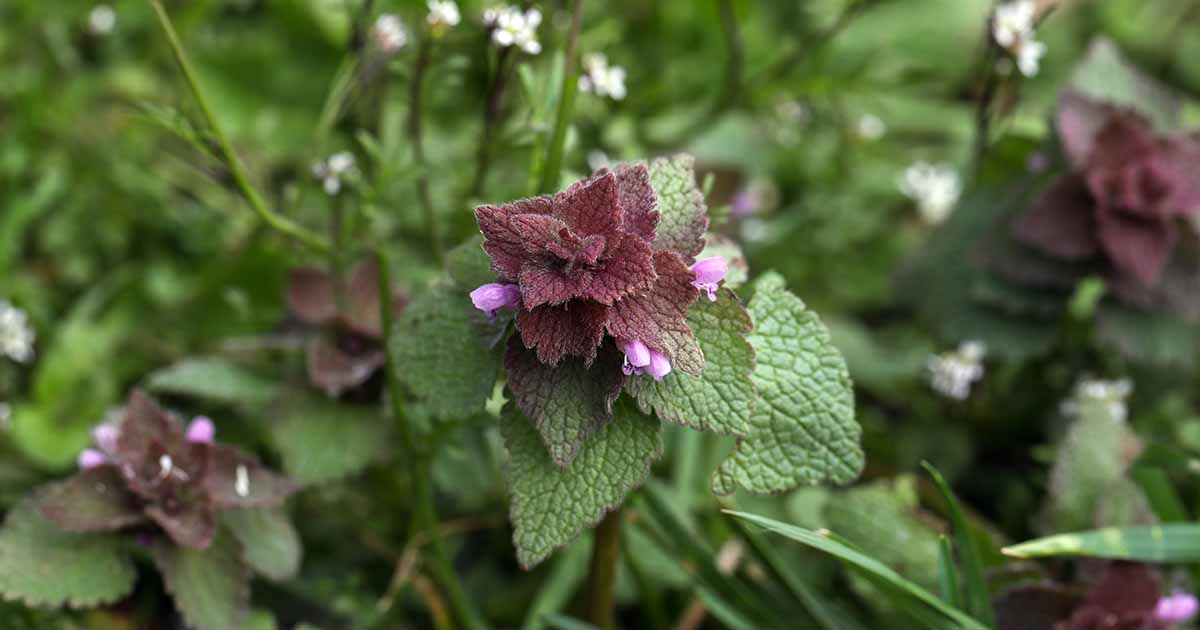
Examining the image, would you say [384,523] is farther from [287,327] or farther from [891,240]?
[891,240]

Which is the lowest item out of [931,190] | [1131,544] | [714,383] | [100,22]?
[1131,544]

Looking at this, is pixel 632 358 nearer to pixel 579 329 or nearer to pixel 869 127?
pixel 579 329

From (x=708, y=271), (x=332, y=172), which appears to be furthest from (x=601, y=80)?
(x=708, y=271)

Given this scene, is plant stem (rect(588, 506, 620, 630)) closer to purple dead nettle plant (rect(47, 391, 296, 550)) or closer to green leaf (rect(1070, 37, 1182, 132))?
purple dead nettle plant (rect(47, 391, 296, 550))

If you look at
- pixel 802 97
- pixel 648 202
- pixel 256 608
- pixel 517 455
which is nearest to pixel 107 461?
pixel 256 608

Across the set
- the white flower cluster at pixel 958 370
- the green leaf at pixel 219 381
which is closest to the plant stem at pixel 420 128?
the green leaf at pixel 219 381
